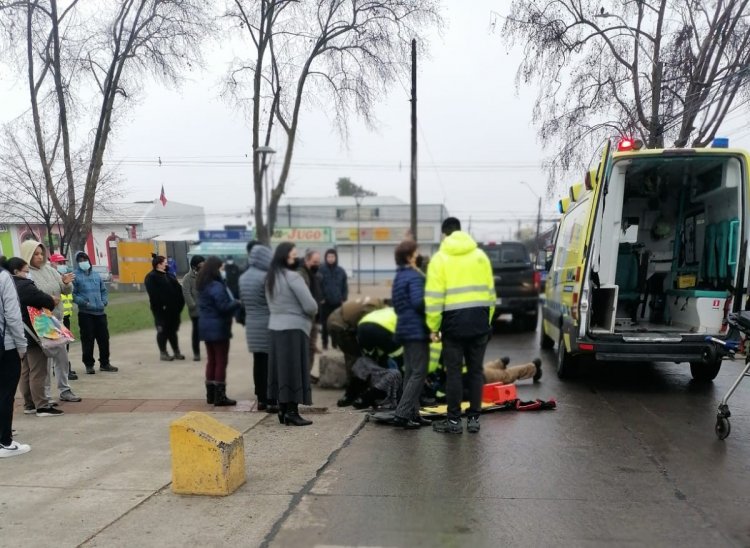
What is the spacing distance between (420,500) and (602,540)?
3.69 ft

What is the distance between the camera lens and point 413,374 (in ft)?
17.2

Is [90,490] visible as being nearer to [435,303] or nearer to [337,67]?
[435,303]

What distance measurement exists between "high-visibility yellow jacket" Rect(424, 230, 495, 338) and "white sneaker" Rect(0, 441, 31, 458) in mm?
3652

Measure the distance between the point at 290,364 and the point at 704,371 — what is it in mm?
5320

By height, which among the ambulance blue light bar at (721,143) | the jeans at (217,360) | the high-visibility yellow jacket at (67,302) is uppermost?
the ambulance blue light bar at (721,143)

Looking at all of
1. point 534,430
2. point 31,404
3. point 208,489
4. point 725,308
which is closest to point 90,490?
point 208,489

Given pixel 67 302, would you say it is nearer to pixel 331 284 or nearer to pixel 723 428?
pixel 331 284

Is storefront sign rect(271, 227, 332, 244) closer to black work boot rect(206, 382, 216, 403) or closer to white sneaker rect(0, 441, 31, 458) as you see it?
black work boot rect(206, 382, 216, 403)

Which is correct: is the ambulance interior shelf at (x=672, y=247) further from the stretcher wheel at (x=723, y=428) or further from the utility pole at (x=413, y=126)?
the utility pole at (x=413, y=126)

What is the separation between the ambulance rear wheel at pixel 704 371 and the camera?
7.06m

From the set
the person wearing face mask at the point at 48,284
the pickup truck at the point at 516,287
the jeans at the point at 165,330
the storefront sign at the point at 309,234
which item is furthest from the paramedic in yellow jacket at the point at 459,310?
the storefront sign at the point at 309,234

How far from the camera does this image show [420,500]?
371 centimetres

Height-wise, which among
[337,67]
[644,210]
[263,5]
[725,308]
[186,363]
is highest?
[263,5]

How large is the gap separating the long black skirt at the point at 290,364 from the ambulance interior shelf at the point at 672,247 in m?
3.60
